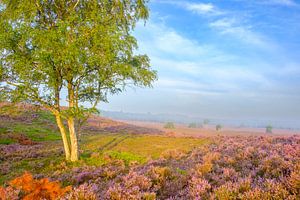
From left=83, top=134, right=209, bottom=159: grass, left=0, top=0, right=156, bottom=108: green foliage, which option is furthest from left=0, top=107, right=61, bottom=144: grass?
left=83, top=134, right=209, bottom=159: grass

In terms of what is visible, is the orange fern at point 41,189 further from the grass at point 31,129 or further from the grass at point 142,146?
the grass at point 142,146

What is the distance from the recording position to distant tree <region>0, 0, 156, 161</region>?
17000 mm

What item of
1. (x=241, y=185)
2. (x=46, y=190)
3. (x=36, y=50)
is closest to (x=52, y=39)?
(x=36, y=50)

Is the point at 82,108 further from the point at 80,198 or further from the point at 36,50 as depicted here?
the point at 80,198

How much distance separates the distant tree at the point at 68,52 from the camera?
17000 millimetres

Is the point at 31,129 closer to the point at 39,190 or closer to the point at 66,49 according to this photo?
the point at 66,49

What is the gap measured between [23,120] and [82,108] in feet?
135

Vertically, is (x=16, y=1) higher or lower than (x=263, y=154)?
higher

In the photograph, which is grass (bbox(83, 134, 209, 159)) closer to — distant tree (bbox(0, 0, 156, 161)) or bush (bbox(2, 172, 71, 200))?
distant tree (bbox(0, 0, 156, 161))

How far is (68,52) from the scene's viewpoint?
16516mm

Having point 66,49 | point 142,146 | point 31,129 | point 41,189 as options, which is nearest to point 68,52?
point 66,49

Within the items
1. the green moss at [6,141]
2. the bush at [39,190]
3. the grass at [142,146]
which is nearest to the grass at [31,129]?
the green moss at [6,141]

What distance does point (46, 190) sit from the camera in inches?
255

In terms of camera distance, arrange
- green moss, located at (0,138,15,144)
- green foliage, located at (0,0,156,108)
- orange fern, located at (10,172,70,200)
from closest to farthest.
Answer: orange fern, located at (10,172,70,200)
green foliage, located at (0,0,156,108)
green moss, located at (0,138,15,144)
